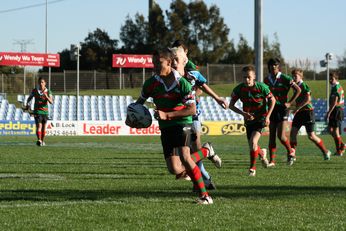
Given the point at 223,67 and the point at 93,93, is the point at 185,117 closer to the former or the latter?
the point at 93,93

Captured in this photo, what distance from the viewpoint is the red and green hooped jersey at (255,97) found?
1266 centimetres

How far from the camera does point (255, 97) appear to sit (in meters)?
12.7

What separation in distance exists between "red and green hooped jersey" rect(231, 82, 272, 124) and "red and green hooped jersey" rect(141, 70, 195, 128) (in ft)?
14.0

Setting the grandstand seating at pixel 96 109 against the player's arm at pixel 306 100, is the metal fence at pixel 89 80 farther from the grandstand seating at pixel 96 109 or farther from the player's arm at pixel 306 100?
the player's arm at pixel 306 100

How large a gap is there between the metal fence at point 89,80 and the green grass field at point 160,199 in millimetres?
37915

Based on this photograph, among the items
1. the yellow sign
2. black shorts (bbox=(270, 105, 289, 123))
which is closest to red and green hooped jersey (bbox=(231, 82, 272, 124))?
black shorts (bbox=(270, 105, 289, 123))

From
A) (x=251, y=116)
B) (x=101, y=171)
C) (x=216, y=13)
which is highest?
(x=216, y=13)

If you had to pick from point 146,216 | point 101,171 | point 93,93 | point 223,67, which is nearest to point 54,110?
point 93,93

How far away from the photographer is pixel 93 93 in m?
54.0

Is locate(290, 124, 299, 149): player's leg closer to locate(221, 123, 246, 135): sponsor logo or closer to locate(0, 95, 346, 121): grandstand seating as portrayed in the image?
locate(221, 123, 246, 135): sponsor logo

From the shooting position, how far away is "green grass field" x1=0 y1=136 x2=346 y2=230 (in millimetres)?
6855

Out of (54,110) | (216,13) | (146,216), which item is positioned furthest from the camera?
(216,13)

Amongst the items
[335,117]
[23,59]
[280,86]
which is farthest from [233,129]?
[280,86]

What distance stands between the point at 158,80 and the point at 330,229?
2.74 meters
